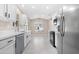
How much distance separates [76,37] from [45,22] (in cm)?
1397

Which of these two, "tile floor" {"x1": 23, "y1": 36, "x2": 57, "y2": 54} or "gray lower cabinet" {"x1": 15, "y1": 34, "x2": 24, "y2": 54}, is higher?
"gray lower cabinet" {"x1": 15, "y1": 34, "x2": 24, "y2": 54}

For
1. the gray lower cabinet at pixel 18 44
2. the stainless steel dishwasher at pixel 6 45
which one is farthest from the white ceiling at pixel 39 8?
the stainless steel dishwasher at pixel 6 45

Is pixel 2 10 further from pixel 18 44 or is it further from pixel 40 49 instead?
pixel 40 49

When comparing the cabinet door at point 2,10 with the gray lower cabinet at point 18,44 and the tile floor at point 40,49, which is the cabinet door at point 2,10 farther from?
the tile floor at point 40,49

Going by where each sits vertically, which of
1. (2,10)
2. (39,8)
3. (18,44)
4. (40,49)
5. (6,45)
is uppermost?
(39,8)

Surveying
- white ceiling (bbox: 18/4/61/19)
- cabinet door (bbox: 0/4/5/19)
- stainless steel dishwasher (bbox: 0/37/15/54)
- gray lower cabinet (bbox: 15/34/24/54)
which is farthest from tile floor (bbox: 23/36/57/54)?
white ceiling (bbox: 18/4/61/19)

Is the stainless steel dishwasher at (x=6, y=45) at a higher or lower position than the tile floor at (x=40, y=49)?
higher

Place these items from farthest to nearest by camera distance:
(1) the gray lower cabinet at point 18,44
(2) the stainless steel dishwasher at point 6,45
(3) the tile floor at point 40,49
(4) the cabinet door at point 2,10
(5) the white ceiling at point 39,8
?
1. (5) the white ceiling at point 39,8
2. (3) the tile floor at point 40,49
3. (1) the gray lower cabinet at point 18,44
4. (4) the cabinet door at point 2,10
5. (2) the stainless steel dishwasher at point 6,45

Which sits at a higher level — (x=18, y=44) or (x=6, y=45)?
(x=6, y=45)

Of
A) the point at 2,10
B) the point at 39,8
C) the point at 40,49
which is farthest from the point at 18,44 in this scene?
the point at 39,8

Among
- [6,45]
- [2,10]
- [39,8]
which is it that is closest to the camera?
[6,45]

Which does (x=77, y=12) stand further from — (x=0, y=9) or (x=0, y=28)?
(x=0, y=28)

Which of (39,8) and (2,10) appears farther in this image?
(39,8)

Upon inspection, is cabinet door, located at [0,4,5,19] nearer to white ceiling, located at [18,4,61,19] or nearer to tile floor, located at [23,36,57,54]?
tile floor, located at [23,36,57,54]
